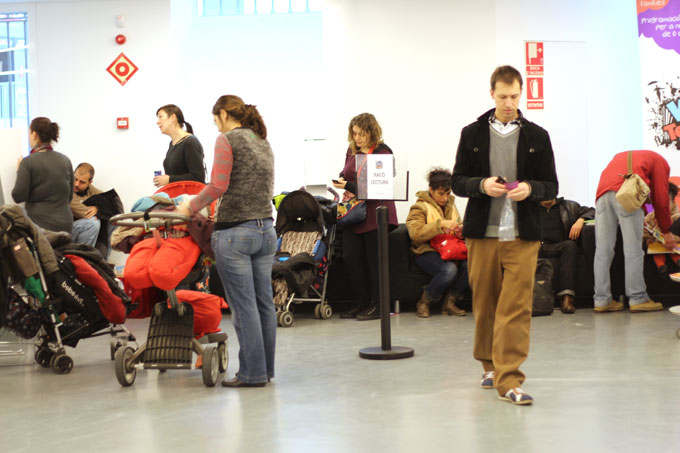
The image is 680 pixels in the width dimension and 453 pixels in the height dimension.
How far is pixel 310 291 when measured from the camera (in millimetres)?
7770

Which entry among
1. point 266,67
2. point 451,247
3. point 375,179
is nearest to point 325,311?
point 451,247

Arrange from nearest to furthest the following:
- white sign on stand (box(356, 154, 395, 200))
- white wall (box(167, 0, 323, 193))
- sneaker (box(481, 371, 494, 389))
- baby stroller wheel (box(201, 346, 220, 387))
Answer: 1. sneaker (box(481, 371, 494, 389))
2. baby stroller wheel (box(201, 346, 220, 387))
3. white sign on stand (box(356, 154, 395, 200))
4. white wall (box(167, 0, 323, 193))

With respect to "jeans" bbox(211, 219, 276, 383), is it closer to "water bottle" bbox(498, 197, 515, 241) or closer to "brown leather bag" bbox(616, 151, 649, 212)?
"water bottle" bbox(498, 197, 515, 241)

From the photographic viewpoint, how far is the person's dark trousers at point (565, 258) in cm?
743

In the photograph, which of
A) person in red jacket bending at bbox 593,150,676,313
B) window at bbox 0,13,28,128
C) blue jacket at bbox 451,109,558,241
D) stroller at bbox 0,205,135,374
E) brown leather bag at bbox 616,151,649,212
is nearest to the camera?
blue jacket at bbox 451,109,558,241

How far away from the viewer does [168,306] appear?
183 inches

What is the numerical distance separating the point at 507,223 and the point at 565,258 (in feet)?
12.8

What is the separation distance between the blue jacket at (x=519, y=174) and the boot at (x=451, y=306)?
3.47 meters

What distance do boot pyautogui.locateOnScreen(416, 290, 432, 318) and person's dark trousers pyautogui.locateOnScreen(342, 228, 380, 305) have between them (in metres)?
0.39

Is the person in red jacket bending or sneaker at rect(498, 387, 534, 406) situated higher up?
the person in red jacket bending

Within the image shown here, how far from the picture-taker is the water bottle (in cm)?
380

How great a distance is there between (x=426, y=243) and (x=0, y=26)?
18.2ft

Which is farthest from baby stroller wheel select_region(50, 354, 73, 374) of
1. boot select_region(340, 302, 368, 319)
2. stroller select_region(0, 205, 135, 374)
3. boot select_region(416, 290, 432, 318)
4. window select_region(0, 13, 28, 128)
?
window select_region(0, 13, 28, 128)

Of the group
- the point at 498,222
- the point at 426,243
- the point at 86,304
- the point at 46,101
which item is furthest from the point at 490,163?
the point at 46,101
